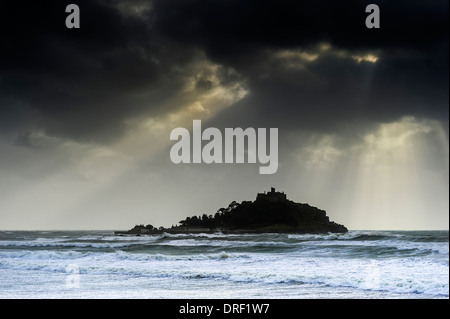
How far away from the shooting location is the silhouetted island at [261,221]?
29.6 metres

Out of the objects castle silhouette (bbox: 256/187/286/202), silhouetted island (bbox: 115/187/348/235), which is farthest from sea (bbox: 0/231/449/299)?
silhouetted island (bbox: 115/187/348/235)

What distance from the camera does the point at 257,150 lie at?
1362 cm

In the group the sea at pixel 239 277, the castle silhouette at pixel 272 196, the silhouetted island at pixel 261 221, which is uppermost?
the castle silhouette at pixel 272 196

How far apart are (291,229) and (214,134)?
22.8 m

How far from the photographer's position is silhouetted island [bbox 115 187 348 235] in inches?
1164

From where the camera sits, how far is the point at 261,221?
112ft

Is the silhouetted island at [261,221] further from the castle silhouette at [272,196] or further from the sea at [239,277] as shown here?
the sea at [239,277]

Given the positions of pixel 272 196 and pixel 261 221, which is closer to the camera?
pixel 272 196

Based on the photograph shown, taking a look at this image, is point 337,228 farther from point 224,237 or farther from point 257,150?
point 257,150

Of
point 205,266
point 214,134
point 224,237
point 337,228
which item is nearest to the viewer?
point 214,134

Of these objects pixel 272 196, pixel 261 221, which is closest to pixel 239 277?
pixel 272 196

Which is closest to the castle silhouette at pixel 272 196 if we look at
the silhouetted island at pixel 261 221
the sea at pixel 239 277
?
the sea at pixel 239 277

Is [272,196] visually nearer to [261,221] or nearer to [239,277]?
[239,277]
